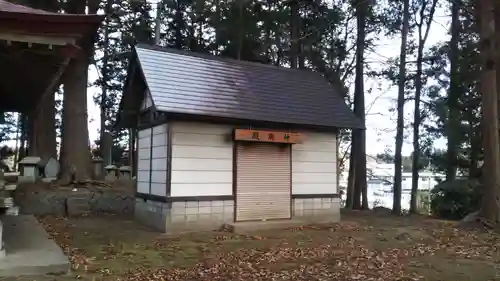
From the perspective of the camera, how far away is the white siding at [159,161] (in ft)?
31.2

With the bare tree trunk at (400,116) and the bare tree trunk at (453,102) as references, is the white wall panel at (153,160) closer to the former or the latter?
the bare tree trunk at (400,116)

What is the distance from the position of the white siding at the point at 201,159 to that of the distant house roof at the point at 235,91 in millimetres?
479

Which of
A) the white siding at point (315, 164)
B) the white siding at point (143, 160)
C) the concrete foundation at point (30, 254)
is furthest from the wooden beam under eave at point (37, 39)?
the white siding at point (315, 164)

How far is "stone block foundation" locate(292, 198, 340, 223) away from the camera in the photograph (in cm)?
1102

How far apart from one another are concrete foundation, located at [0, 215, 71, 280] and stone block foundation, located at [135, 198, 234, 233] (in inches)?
91.6

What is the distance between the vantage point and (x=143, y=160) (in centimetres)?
1098

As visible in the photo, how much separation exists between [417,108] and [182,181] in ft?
34.0

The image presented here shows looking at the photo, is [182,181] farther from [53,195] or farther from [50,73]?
[53,195]

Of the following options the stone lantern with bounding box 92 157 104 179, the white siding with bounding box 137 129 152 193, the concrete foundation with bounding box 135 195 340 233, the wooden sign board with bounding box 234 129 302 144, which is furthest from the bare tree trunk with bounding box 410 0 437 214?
the stone lantern with bounding box 92 157 104 179

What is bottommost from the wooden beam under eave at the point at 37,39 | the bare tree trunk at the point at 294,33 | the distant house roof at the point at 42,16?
the wooden beam under eave at the point at 37,39

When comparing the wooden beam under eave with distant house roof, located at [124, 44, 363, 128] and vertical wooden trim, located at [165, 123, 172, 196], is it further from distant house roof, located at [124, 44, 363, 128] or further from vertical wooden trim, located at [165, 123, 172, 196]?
vertical wooden trim, located at [165, 123, 172, 196]

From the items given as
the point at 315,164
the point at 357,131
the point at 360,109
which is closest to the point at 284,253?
the point at 315,164

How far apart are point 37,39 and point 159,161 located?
470 cm

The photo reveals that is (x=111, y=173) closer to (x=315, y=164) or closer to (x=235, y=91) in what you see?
(x=235, y=91)
